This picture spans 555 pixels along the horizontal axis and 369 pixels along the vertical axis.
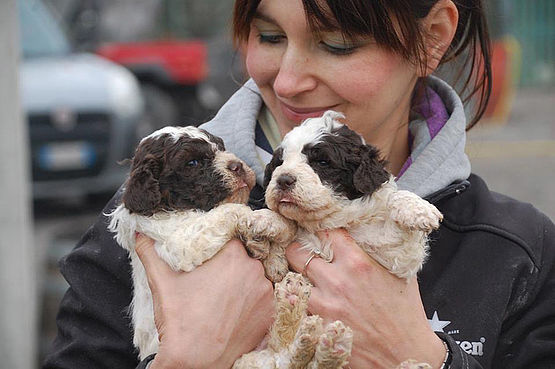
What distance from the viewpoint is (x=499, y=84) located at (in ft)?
69.1

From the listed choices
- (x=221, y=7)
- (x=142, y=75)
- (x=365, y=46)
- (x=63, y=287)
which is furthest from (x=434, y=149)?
(x=221, y=7)

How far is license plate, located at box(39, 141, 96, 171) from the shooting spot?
11.4 meters

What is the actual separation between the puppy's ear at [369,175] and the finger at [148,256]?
0.75 meters

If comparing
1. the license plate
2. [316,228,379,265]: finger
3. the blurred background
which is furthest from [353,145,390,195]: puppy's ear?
the license plate

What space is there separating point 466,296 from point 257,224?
0.83 metres

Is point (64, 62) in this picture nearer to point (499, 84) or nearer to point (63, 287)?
point (63, 287)

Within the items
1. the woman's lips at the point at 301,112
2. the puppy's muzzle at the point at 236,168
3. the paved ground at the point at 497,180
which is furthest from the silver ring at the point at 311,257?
the paved ground at the point at 497,180

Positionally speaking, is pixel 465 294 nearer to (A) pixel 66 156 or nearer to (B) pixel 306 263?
(B) pixel 306 263

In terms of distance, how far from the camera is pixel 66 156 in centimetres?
1152

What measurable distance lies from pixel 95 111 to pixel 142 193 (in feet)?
28.1

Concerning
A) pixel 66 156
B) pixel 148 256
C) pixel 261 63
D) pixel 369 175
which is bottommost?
pixel 66 156

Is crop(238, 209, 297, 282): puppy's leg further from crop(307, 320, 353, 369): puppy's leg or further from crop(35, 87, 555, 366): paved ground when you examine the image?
crop(35, 87, 555, 366): paved ground

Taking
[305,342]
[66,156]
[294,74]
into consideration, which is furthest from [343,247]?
[66,156]

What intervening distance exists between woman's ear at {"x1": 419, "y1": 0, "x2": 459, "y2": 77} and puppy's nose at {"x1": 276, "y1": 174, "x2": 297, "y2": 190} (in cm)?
80
